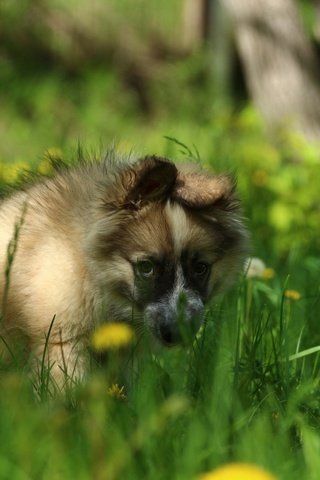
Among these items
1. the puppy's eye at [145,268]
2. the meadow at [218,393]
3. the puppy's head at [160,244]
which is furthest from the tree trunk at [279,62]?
the puppy's eye at [145,268]

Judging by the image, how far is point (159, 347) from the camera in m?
3.73

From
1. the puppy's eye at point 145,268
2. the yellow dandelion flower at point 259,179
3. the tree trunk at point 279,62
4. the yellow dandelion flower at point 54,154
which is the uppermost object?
the tree trunk at point 279,62

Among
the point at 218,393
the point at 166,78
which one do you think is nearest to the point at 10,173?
the point at 218,393

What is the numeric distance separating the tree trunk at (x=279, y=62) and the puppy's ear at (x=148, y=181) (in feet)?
15.2

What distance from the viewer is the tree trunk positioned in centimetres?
829

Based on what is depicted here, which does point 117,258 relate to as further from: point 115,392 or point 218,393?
point 218,393

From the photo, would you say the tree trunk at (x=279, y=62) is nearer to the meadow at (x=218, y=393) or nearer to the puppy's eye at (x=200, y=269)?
the meadow at (x=218, y=393)

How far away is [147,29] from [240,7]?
4.02 meters

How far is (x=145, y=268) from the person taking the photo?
3.63 meters

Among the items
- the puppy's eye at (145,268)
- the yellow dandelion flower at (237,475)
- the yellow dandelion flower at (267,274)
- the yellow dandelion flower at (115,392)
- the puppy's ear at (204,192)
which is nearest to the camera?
the yellow dandelion flower at (237,475)

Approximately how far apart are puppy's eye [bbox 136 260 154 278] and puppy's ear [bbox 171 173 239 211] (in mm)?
287

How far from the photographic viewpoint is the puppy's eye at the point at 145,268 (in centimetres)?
362

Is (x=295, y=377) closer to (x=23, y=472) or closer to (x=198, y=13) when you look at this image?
(x=23, y=472)

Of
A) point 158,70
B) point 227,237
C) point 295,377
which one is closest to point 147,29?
point 158,70
